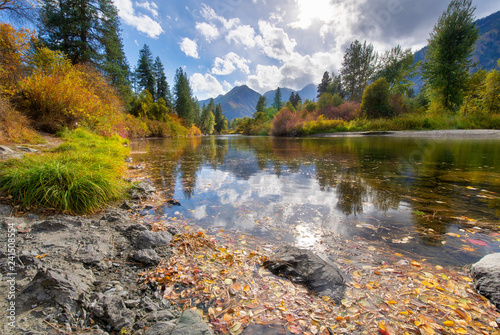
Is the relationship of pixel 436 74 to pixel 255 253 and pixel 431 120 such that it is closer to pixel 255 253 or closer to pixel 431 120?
pixel 431 120

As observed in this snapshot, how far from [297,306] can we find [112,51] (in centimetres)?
2517

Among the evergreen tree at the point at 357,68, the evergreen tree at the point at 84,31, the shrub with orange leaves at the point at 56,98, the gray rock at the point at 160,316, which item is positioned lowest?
the gray rock at the point at 160,316

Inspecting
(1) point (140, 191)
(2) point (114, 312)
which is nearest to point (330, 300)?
(2) point (114, 312)

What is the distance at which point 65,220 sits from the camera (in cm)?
265

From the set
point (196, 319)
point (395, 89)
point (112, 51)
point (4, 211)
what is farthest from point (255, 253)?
point (395, 89)

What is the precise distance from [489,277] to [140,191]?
5.74m

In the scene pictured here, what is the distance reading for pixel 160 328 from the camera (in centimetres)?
138

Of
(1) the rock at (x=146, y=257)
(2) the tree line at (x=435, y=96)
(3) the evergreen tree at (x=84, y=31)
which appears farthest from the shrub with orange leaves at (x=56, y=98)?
(2) the tree line at (x=435, y=96)

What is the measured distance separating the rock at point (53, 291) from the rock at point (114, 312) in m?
0.14

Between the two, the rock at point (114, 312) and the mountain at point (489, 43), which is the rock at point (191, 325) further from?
the mountain at point (489, 43)

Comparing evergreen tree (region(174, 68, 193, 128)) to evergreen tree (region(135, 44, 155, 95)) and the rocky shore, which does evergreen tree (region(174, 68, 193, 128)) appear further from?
the rocky shore

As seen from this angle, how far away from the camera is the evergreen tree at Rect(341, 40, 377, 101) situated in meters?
43.1

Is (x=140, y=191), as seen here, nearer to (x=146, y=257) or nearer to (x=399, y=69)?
(x=146, y=257)

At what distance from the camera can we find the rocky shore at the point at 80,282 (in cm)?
133
